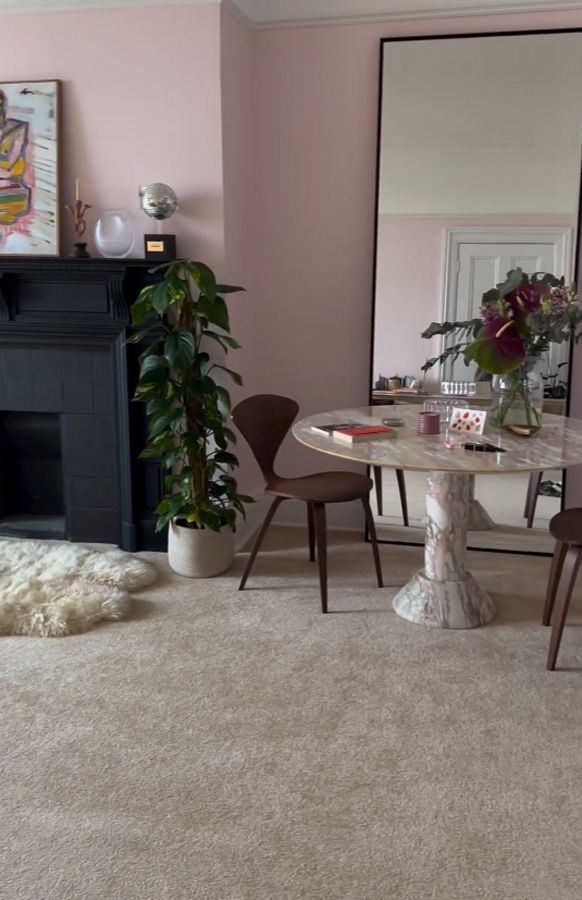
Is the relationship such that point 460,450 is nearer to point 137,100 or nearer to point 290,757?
point 290,757

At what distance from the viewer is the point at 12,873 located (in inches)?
70.4

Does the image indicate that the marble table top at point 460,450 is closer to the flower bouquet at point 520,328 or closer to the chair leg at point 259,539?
the flower bouquet at point 520,328

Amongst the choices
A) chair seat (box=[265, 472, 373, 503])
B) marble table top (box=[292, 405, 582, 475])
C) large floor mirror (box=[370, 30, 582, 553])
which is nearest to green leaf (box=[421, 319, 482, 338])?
large floor mirror (box=[370, 30, 582, 553])

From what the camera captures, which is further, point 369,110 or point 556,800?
point 369,110

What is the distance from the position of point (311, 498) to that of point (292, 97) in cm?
205

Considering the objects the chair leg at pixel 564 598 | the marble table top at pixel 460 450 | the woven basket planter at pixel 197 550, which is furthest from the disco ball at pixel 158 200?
the chair leg at pixel 564 598

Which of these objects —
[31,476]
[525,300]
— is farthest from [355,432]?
[31,476]

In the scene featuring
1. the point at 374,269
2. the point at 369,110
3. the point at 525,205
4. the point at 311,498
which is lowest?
the point at 311,498

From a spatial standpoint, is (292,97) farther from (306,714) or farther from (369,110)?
(306,714)

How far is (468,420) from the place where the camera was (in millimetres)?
3018

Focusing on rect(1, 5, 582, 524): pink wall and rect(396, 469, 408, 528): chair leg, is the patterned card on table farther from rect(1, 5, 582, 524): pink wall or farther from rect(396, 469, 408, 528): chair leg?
rect(1, 5, 582, 524): pink wall

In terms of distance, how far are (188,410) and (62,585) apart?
890 millimetres

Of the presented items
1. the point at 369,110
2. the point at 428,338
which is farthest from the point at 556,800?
the point at 369,110

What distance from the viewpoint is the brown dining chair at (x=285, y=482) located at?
10.3 feet
